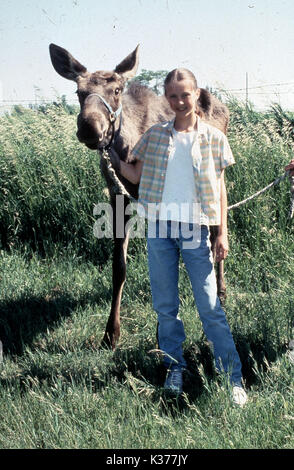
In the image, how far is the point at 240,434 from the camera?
8.55 ft

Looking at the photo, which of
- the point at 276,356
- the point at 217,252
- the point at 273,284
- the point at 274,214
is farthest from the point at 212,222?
the point at 274,214

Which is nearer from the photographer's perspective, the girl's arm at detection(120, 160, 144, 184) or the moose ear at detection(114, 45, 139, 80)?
the girl's arm at detection(120, 160, 144, 184)

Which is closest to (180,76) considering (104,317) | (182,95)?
(182,95)

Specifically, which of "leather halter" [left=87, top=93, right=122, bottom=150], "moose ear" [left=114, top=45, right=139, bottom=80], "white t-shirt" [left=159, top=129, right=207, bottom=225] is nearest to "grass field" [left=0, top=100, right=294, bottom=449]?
"white t-shirt" [left=159, top=129, right=207, bottom=225]

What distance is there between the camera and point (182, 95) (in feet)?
10.1

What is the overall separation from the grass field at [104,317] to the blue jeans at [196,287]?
16 centimetres

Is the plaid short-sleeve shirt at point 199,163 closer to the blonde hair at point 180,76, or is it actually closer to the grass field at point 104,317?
the blonde hair at point 180,76

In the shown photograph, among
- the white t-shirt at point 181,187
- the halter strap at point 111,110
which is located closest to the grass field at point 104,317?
the white t-shirt at point 181,187

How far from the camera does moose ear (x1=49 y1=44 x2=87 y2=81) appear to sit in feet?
13.4

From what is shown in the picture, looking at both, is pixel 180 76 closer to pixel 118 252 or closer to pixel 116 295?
pixel 118 252

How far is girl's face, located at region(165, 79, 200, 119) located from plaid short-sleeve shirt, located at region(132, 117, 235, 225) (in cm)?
16

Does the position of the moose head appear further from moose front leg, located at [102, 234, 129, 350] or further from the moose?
moose front leg, located at [102, 234, 129, 350]

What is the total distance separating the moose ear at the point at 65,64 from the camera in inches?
161

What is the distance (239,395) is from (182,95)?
186 centimetres
